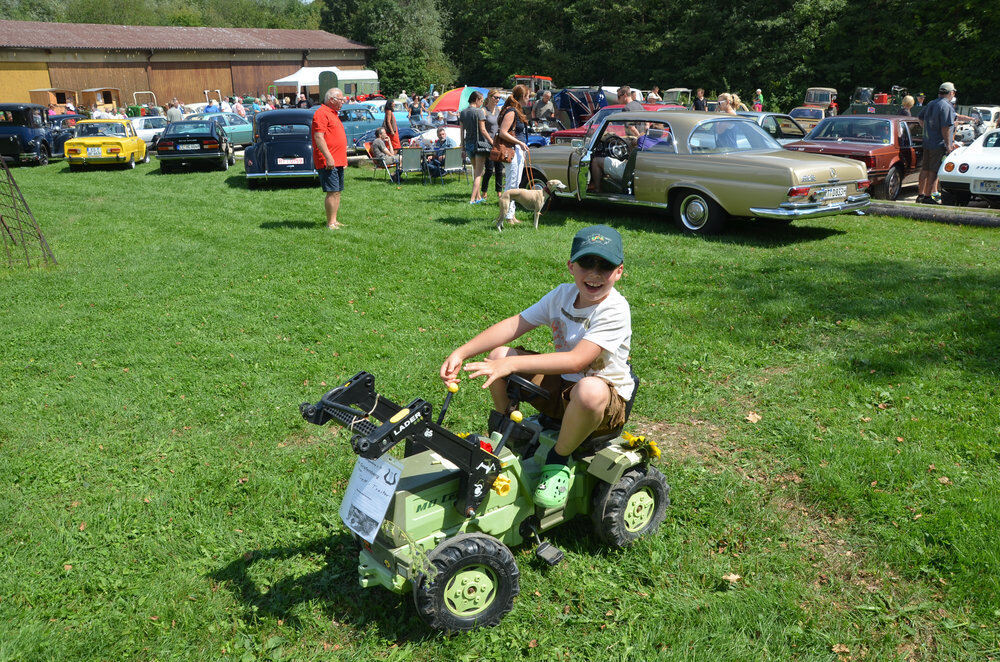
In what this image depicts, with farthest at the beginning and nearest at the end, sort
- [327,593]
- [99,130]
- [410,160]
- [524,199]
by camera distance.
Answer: [99,130]
[410,160]
[524,199]
[327,593]

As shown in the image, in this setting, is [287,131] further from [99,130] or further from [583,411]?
[583,411]

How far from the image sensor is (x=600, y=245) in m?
3.19

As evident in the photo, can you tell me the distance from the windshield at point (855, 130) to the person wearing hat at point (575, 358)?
459 inches

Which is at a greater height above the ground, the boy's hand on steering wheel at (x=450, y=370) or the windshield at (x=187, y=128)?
the windshield at (x=187, y=128)

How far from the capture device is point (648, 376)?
5520 mm

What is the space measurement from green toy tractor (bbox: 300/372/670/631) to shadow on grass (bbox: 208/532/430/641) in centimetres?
22

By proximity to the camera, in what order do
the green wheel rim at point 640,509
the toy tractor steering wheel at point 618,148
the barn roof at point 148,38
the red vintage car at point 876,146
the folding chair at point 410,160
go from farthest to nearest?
the barn roof at point 148,38 < the folding chair at point 410,160 < the red vintage car at point 876,146 < the toy tractor steering wheel at point 618,148 < the green wheel rim at point 640,509

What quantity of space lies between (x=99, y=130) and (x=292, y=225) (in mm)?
12058

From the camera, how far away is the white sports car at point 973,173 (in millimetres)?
11547

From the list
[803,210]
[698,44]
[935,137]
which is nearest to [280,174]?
[803,210]

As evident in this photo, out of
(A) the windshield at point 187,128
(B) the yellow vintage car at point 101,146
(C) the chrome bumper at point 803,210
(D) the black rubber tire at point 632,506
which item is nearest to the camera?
(D) the black rubber tire at point 632,506

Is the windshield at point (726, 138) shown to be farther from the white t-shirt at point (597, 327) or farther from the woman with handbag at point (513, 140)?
the white t-shirt at point (597, 327)

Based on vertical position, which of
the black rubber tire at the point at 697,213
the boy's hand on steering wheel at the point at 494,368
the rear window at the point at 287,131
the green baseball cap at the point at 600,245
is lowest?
the black rubber tire at the point at 697,213

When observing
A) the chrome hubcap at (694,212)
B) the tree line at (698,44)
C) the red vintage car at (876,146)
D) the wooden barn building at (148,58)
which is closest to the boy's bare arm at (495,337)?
the chrome hubcap at (694,212)
